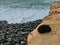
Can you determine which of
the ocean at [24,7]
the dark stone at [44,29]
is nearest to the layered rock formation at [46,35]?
the dark stone at [44,29]

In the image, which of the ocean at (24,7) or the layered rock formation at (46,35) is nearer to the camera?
the layered rock formation at (46,35)

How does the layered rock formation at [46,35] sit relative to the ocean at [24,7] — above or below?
above

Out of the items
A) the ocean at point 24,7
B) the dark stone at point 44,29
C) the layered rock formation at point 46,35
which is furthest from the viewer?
the ocean at point 24,7

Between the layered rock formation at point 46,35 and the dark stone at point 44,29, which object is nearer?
the layered rock formation at point 46,35

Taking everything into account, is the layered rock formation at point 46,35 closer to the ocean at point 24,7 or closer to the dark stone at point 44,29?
the dark stone at point 44,29

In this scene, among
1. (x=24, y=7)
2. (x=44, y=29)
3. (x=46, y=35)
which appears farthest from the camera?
(x=24, y=7)

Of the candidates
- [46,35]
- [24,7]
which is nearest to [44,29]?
[46,35]

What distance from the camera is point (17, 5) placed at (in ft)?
65.3

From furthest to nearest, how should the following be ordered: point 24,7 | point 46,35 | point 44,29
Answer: point 24,7 → point 44,29 → point 46,35

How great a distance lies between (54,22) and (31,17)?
869cm

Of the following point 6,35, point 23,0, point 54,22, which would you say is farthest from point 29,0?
point 54,22

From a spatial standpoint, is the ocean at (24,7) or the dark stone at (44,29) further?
the ocean at (24,7)

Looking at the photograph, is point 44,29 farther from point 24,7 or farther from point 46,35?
point 24,7

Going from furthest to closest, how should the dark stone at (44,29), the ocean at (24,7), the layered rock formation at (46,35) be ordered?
1. the ocean at (24,7)
2. the dark stone at (44,29)
3. the layered rock formation at (46,35)
